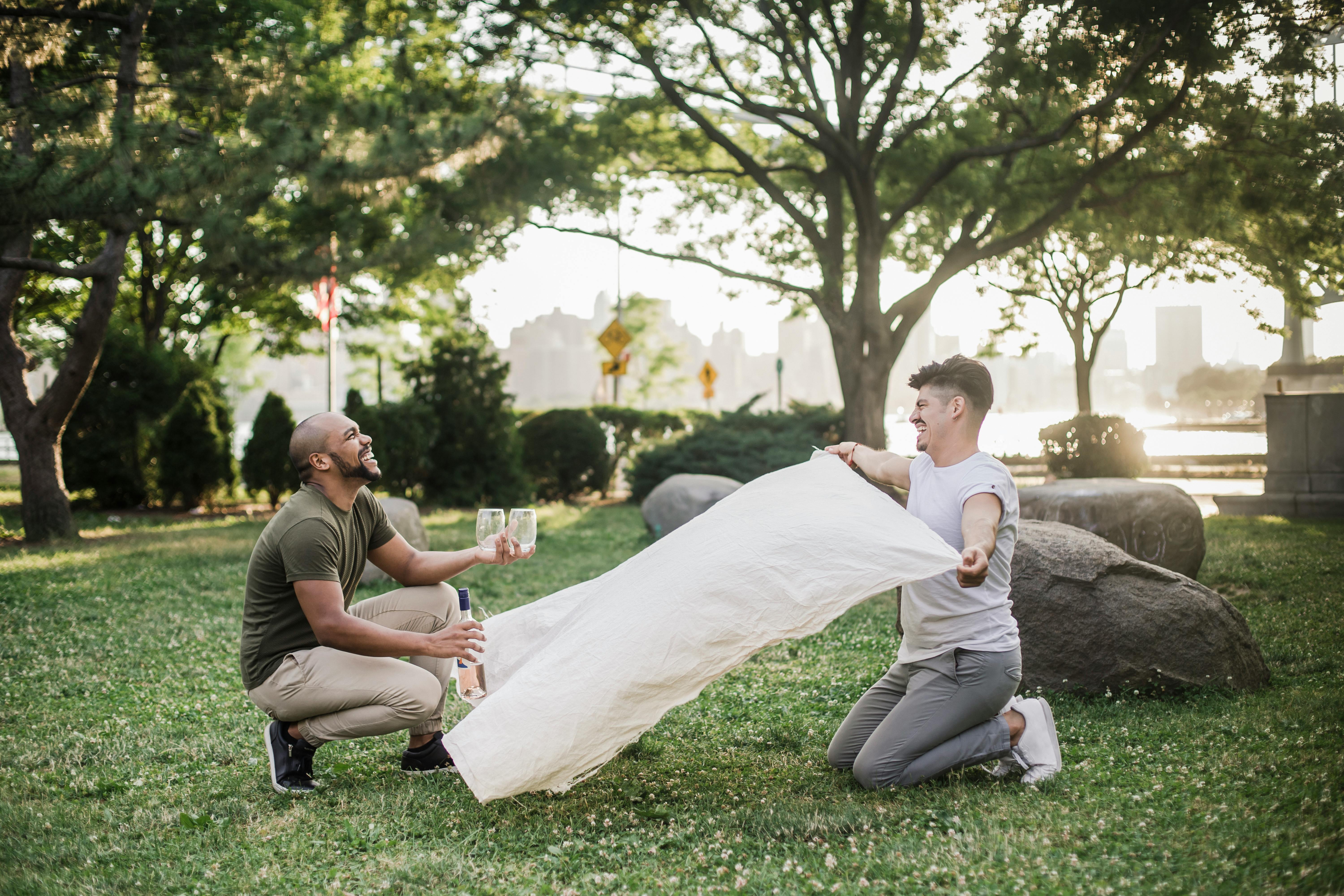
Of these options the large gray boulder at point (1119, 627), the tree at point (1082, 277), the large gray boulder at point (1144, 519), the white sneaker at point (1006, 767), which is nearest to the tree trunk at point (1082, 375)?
the tree at point (1082, 277)

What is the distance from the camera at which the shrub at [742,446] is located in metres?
15.5

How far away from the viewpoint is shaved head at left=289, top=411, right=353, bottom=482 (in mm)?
3941

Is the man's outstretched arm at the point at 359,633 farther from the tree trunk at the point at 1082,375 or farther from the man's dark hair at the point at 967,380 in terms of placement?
the tree trunk at the point at 1082,375

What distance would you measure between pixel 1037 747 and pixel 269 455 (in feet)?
51.9

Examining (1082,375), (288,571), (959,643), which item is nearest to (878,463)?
(959,643)

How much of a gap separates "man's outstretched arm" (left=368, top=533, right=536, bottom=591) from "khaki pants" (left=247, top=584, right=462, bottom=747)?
0.34 meters

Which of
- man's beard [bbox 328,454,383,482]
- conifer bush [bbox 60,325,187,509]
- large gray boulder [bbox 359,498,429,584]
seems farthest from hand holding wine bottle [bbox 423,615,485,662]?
conifer bush [bbox 60,325,187,509]

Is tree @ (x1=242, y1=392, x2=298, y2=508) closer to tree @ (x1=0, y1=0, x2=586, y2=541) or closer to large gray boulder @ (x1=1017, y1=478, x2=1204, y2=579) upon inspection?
tree @ (x1=0, y1=0, x2=586, y2=541)

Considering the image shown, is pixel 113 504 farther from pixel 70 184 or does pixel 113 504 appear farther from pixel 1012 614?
pixel 1012 614

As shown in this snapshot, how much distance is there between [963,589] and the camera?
12.4ft

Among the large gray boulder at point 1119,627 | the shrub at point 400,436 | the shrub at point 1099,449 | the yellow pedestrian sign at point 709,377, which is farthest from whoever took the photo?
the yellow pedestrian sign at point 709,377

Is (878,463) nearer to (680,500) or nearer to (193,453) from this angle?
(680,500)

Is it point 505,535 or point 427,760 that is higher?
point 505,535

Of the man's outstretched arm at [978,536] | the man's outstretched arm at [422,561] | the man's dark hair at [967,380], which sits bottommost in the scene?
the man's outstretched arm at [422,561]
